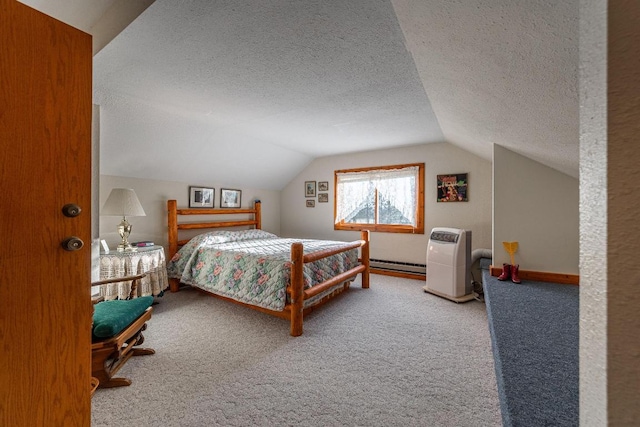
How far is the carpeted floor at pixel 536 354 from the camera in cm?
94

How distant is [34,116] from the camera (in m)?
1.00

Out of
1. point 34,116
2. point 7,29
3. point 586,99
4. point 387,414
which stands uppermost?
point 7,29

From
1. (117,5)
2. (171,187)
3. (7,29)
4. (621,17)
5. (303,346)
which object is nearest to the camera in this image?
(621,17)

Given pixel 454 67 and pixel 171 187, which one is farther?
pixel 171 187

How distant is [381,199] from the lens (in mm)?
4625

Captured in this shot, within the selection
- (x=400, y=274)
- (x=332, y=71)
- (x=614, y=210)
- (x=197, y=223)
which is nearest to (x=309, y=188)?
(x=197, y=223)

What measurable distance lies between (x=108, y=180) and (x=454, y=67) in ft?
12.5

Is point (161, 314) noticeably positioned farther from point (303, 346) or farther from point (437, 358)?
point (437, 358)

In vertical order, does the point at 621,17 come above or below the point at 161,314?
above

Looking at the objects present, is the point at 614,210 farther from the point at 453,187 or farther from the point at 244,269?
the point at 453,187

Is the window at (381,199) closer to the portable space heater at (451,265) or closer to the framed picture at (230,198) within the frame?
the portable space heater at (451,265)


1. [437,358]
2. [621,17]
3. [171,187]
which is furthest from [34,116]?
[171,187]

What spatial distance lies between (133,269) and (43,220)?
2.09 m

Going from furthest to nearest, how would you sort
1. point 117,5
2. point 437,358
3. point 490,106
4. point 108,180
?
1. point 108,180
2. point 437,358
3. point 490,106
4. point 117,5
